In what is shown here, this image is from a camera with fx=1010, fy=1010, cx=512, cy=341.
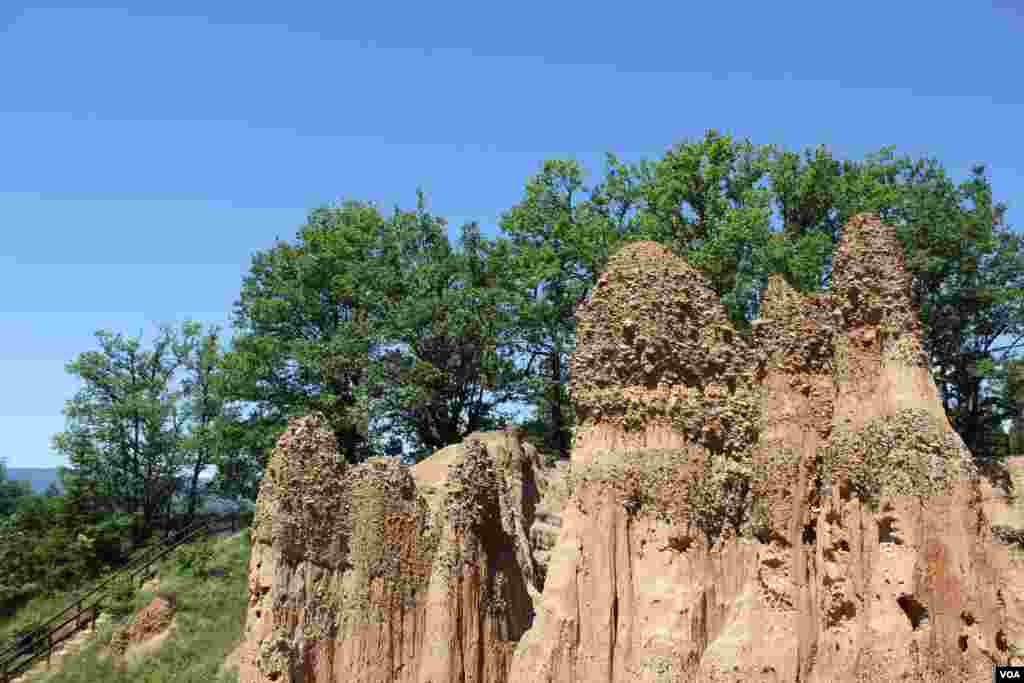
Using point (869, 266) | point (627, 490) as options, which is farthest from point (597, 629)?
point (869, 266)

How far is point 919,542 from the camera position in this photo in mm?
14695

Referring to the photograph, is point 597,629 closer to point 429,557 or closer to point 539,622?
point 539,622

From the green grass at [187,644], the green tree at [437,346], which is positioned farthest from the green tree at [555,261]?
the green grass at [187,644]

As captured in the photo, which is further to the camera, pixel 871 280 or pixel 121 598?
pixel 121 598

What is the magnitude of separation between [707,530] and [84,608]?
31.0 meters

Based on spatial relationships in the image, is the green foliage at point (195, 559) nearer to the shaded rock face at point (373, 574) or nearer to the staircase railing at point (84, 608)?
the staircase railing at point (84, 608)

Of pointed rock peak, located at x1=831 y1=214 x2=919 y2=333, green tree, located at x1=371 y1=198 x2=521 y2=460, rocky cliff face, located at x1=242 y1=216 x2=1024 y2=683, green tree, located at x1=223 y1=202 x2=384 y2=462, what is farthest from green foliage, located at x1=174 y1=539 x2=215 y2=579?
pointed rock peak, located at x1=831 y1=214 x2=919 y2=333

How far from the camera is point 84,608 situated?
38.9m

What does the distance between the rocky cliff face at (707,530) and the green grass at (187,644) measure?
12.9 meters

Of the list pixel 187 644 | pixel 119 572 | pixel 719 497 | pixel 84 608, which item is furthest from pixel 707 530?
pixel 119 572

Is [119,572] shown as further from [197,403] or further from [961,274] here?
[961,274]

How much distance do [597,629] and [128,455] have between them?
126ft

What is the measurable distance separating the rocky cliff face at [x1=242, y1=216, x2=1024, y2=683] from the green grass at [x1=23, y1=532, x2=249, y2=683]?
42.4 feet

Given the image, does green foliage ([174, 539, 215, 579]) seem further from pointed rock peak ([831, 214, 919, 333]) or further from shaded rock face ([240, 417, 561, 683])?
pointed rock peak ([831, 214, 919, 333])
